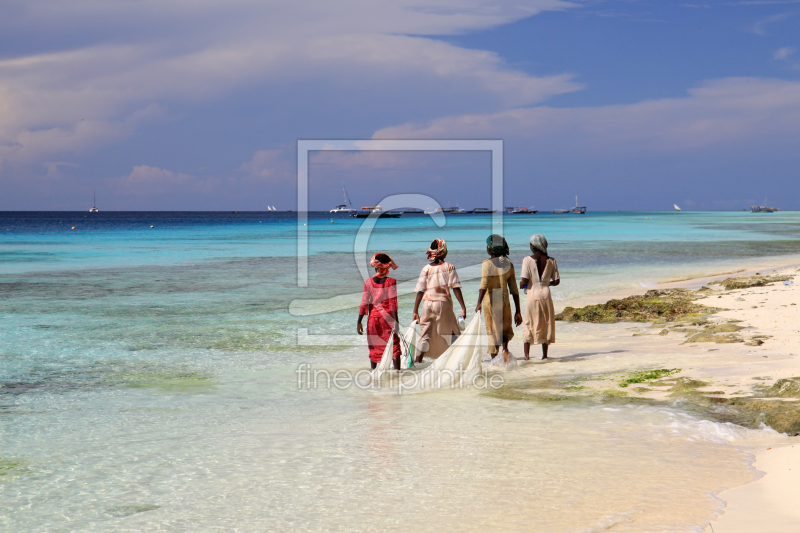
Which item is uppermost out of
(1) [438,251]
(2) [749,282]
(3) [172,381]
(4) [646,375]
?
(1) [438,251]

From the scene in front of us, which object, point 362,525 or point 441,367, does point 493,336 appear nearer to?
point 441,367

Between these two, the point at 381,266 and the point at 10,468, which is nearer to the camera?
the point at 10,468

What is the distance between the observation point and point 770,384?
734cm

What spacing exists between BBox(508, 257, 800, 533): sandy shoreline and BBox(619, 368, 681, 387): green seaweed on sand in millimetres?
96

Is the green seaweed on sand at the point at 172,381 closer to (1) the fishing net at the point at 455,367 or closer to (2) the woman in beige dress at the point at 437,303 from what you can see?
(1) the fishing net at the point at 455,367

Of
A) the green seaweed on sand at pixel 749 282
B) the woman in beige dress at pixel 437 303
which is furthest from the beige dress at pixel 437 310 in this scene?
the green seaweed on sand at pixel 749 282

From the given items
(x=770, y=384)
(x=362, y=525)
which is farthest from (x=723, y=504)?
(x=770, y=384)

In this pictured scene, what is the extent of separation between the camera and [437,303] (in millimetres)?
8656

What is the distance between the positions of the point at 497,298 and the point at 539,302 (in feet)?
2.04

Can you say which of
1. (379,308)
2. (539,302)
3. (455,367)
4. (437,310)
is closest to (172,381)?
(379,308)

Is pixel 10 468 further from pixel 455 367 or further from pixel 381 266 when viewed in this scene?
pixel 455 367

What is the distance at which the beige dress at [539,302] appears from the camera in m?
9.16

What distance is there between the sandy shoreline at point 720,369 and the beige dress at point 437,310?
1026 millimetres

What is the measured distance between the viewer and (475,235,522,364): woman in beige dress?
9.02 m
